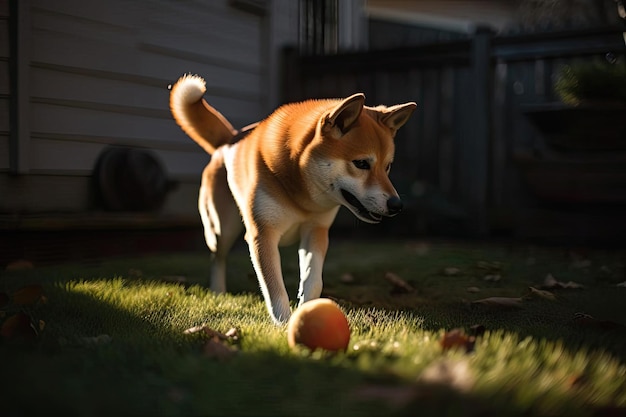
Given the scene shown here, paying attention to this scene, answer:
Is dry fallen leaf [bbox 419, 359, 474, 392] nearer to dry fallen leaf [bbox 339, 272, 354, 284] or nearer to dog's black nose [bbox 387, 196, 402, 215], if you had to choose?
dog's black nose [bbox 387, 196, 402, 215]

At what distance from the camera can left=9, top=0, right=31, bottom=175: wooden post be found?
4.34 meters

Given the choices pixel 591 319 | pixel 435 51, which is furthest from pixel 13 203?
pixel 435 51

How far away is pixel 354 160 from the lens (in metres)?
2.60

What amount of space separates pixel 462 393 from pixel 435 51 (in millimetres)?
5510

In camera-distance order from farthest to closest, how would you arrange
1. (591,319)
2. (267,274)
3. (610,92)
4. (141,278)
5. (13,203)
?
(610,92)
(13,203)
(141,278)
(267,274)
(591,319)

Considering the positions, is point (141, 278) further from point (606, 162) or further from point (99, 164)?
point (606, 162)

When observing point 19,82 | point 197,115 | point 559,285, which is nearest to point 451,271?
point 559,285

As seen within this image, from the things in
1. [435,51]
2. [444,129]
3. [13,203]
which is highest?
[435,51]

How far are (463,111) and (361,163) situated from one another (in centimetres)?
460

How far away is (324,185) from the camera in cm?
269

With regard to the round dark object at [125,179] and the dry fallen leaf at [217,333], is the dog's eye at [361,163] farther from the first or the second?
the round dark object at [125,179]

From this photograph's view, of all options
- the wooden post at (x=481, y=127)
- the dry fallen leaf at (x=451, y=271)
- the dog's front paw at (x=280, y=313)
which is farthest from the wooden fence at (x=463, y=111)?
the dog's front paw at (x=280, y=313)

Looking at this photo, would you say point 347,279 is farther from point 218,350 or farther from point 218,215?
point 218,350

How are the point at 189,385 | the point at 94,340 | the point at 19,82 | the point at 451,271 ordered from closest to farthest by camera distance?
the point at 189,385 < the point at 94,340 < the point at 451,271 < the point at 19,82
